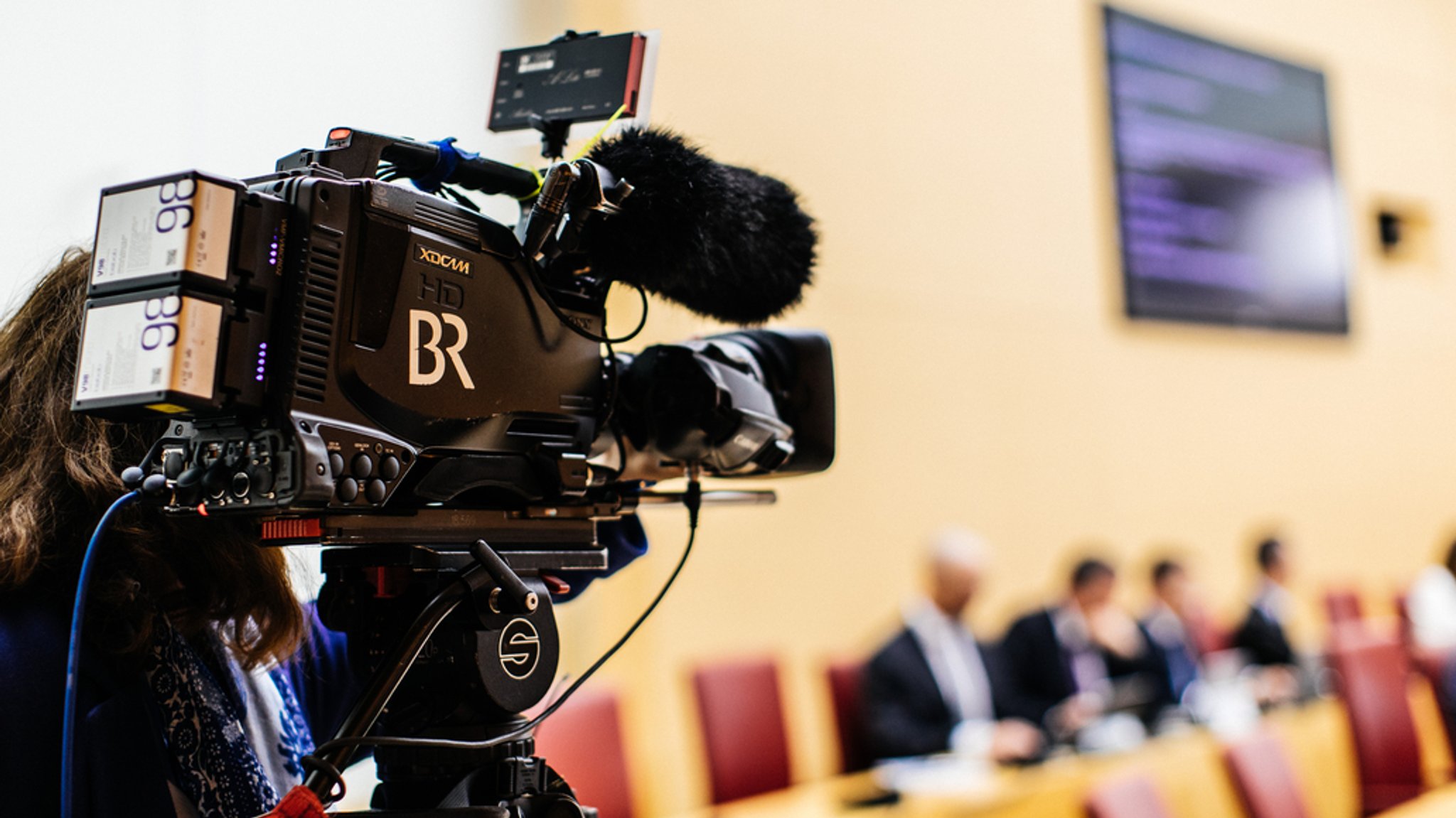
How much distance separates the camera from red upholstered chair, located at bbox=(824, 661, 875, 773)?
3.32m

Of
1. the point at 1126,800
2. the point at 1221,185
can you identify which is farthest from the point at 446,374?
the point at 1221,185

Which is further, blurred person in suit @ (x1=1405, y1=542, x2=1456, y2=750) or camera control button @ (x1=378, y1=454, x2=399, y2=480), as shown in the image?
blurred person in suit @ (x1=1405, y1=542, x2=1456, y2=750)

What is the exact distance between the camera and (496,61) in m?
1.18

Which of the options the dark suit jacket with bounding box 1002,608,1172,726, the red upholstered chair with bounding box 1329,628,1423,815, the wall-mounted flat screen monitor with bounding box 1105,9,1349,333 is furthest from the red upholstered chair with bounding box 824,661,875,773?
the wall-mounted flat screen monitor with bounding box 1105,9,1349,333

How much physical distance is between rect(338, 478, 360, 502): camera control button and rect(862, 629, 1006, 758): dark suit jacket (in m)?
2.75

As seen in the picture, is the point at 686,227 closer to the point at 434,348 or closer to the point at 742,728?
the point at 434,348

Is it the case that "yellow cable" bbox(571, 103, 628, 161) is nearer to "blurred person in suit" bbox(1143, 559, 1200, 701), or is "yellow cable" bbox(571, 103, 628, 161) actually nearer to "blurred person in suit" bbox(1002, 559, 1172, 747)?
"blurred person in suit" bbox(1002, 559, 1172, 747)

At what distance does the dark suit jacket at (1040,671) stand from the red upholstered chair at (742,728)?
1.04m

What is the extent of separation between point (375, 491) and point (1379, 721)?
340 centimetres

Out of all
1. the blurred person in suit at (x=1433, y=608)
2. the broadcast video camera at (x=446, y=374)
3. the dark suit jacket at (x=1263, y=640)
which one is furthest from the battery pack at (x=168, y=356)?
the blurred person in suit at (x=1433, y=608)

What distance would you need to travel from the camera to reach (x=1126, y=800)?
174 cm

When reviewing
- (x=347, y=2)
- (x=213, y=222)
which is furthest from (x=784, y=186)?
(x=347, y=2)

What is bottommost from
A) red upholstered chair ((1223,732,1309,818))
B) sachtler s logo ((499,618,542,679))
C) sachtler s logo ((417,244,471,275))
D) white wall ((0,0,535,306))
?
red upholstered chair ((1223,732,1309,818))

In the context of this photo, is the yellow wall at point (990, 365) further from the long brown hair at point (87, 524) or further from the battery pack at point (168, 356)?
the battery pack at point (168, 356)
